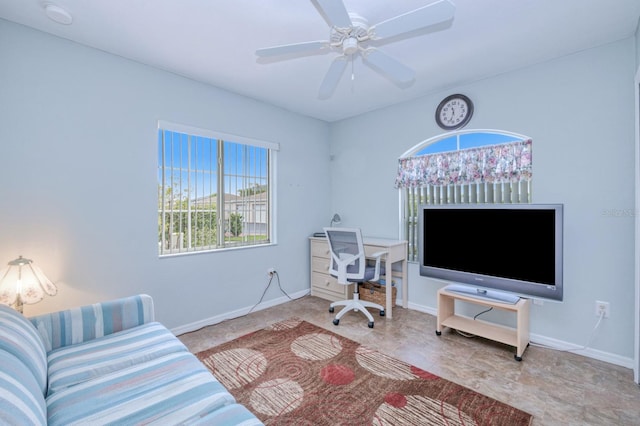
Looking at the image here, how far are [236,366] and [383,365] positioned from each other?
115cm

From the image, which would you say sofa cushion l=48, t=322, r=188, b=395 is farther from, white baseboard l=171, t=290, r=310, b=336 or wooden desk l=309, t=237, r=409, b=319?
wooden desk l=309, t=237, r=409, b=319

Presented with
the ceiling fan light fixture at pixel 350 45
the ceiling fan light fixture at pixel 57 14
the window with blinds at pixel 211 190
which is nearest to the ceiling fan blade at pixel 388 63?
the ceiling fan light fixture at pixel 350 45

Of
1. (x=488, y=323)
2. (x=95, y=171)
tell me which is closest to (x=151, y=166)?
(x=95, y=171)

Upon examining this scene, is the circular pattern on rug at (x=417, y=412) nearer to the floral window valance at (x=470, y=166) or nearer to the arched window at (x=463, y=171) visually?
the arched window at (x=463, y=171)

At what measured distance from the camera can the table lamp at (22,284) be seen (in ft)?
6.11

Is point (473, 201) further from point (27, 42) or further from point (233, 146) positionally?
point (27, 42)

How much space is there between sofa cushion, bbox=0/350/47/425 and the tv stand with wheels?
2.77 meters

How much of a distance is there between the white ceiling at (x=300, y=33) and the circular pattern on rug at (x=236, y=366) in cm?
239

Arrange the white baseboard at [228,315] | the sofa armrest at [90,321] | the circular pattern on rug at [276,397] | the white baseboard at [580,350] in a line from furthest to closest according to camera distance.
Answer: the white baseboard at [228,315] < the white baseboard at [580,350] < the circular pattern on rug at [276,397] < the sofa armrest at [90,321]

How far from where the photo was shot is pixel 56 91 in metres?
2.19

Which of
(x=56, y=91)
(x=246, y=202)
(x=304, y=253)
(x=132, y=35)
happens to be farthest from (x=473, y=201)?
(x=56, y=91)

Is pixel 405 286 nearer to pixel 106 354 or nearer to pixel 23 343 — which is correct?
pixel 106 354

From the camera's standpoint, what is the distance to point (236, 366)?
7.39ft

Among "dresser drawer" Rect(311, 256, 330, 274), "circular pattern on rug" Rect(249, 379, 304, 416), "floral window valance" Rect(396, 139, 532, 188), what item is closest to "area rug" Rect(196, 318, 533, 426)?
"circular pattern on rug" Rect(249, 379, 304, 416)
